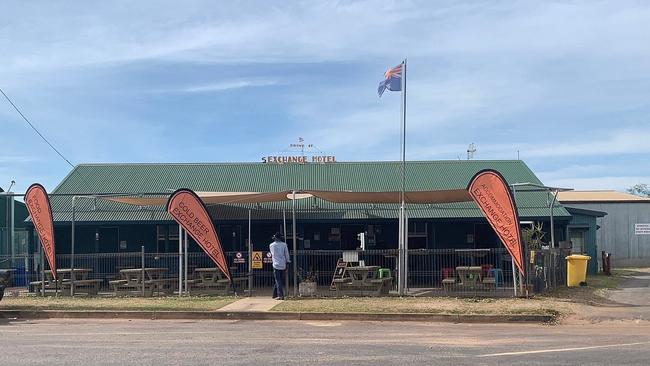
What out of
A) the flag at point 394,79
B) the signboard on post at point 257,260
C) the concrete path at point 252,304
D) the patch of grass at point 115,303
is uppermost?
the flag at point 394,79

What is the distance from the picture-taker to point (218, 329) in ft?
42.4

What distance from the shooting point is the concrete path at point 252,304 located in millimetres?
15388

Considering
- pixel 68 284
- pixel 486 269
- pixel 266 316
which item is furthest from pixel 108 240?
pixel 486 269

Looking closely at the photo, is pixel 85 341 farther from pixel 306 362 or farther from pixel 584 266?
pixel 584 266

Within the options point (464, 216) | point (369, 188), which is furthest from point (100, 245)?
point (464, 216)

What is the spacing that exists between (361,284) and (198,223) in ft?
15.2

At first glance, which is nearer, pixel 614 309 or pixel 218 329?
pixel 218 329

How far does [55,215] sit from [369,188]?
11.4 metres

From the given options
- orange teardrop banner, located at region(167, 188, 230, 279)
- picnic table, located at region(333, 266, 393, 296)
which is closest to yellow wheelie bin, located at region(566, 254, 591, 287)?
picnic table, located at region(333, 266, 393, 296)

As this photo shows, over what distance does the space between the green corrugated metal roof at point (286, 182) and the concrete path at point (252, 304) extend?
5.34m

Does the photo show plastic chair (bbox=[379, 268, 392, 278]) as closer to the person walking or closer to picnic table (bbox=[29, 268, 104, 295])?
the person walking

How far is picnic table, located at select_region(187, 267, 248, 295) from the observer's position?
61.0 ft

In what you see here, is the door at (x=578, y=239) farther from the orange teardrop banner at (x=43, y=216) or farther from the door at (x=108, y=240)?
the orange teardrop banner at (x=43, y=216)

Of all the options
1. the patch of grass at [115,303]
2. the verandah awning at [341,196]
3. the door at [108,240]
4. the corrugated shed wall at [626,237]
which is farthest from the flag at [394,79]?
the corrugated shed wall at [626,237]
